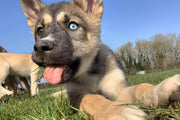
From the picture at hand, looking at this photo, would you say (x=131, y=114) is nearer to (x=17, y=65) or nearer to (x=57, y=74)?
(x=57, y=74)

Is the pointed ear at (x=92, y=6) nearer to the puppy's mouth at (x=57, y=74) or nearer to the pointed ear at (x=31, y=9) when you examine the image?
the pointed ear at (x=31, y=9)

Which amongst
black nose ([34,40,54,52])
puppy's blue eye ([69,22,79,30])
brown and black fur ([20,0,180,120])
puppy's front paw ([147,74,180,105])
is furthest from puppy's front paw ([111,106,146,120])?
puppy's blue eye ([69,22,79,30])

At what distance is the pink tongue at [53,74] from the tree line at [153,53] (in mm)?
35262

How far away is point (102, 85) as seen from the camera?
2.90 meters

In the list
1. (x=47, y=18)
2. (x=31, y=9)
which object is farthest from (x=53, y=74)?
(x=31, y=9)

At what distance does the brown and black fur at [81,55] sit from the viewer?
2.18 metres

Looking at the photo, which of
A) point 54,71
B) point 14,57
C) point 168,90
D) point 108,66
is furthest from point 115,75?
point 14,57

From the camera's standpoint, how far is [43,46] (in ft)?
6.81

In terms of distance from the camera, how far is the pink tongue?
221 cm

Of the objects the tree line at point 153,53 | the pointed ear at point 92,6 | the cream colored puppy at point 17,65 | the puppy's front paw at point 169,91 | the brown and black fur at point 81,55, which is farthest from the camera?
the tree line at point 153,53

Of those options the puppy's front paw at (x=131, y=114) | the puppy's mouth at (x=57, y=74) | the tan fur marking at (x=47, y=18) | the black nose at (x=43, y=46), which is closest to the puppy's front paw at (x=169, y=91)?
the puppy's front paw at (x=131, y=114)

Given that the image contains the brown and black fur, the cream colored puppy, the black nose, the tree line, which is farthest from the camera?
the tree line

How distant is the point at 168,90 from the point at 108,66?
174cm

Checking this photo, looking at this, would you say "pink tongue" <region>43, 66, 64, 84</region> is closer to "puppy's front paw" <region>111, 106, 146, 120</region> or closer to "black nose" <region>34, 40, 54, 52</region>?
"black nose" <region>34, 40, 54, 52</region>
